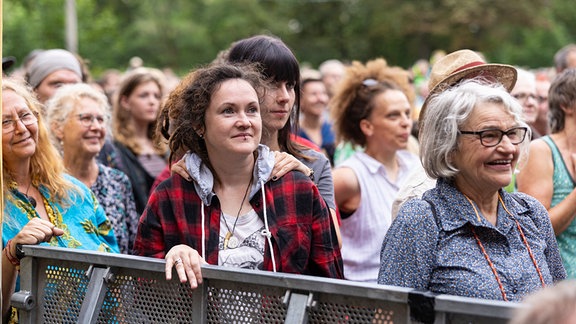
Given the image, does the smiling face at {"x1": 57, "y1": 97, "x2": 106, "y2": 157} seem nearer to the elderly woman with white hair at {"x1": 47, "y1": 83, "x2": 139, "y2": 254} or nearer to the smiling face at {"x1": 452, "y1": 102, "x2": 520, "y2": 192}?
the elderly woman with white hair at {"x1": 47, "y1": 83, "x2": 139, "y2": 254}

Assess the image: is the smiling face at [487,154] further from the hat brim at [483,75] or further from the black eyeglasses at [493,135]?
the hat brim at [483,75]

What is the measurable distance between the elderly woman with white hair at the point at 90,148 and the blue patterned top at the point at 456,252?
9.17ft

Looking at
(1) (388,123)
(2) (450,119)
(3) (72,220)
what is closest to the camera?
(2) (450,119)

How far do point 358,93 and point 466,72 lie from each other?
2.12 metres

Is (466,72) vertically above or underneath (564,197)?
above

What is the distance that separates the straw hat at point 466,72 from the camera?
4.15 m

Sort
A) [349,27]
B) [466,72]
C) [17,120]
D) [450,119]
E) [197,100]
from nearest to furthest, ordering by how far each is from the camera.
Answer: [450,119]
[197,100]
[466,72]
[17,120]
[349,27]

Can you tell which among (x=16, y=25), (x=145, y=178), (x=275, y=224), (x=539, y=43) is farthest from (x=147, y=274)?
(x=539, y=43)

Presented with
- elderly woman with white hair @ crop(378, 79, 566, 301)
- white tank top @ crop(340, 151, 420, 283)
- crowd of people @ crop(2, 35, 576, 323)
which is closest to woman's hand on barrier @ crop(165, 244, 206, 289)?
crowd of people @ crop(2, 35, 576, 323)

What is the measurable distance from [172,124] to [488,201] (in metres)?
1.53

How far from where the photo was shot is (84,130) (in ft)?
19.6

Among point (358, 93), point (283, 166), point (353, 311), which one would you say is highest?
point (358, 93)

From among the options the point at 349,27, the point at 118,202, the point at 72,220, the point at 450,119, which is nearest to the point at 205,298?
the point at 450,119

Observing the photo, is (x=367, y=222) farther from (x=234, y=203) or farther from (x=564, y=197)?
(x=234, y=203)
